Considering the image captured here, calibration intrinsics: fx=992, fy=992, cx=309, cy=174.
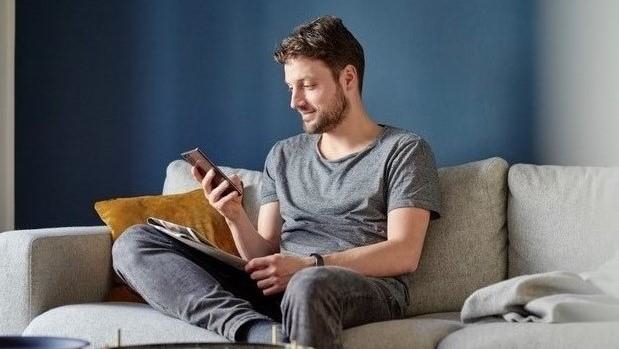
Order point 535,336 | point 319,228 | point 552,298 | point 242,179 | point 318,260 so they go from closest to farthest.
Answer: point 535,336
point 552,298
point 318,260
point 319,228
point 242,179

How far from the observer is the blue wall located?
3.13 meters

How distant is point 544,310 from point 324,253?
28.5 inches

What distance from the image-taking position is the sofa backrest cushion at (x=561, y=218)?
2570 mm

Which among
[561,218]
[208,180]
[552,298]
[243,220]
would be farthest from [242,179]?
[552,298]

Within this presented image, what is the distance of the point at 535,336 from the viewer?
2.02 metres

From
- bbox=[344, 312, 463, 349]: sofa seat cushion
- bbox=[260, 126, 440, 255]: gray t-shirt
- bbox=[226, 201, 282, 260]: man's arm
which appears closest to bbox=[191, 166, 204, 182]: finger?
bbox=[226, 201, 282, 260]: man's arm

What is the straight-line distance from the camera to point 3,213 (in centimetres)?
394

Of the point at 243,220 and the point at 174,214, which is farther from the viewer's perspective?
the point at 174,214

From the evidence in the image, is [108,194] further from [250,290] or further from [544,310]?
[544,310]

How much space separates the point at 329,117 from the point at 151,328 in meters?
0.82

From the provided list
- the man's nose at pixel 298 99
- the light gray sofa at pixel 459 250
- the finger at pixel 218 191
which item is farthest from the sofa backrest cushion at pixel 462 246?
the finger at pixel 218 191

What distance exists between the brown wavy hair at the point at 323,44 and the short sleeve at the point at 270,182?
1.01 ft

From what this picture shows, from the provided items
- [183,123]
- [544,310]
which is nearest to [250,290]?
[544,310]

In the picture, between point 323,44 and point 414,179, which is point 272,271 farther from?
point 323,44
